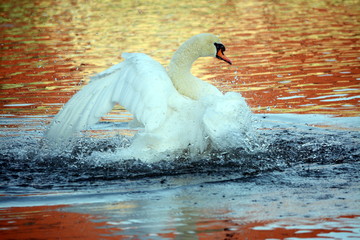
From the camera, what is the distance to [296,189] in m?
6.58

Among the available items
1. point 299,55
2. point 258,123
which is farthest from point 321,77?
point 258,123

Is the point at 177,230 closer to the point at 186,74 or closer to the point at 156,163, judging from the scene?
the point at 156,163

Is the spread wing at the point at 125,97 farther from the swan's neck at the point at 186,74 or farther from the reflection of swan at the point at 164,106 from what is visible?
the swan's neck at the point at 186,74

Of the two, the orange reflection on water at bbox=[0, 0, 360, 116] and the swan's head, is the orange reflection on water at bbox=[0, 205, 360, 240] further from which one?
the orange reflection on water at bbox=[0, 0, 360, 116]

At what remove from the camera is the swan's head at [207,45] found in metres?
8.41

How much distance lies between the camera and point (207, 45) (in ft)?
27.8

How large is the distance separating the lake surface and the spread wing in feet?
1.42

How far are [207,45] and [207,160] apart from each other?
1.59m

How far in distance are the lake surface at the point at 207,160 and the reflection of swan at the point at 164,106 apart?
34 centimetres

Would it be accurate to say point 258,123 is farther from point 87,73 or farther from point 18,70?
point 18,70

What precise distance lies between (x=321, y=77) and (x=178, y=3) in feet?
53.6

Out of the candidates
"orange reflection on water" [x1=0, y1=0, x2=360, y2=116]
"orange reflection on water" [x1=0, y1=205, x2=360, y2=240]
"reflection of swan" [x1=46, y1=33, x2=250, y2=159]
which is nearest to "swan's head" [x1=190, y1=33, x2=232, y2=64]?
"reflection of swan" [x1=46, y1=33, x2=250, y2=159]

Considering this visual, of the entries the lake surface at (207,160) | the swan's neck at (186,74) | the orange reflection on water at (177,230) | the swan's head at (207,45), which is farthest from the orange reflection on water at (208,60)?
the orange reflection on water at (177,230)

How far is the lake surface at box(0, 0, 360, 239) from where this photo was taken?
18.7ft
